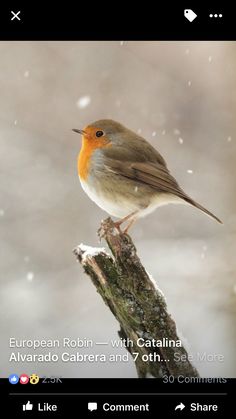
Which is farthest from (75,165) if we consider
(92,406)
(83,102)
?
(92,406)

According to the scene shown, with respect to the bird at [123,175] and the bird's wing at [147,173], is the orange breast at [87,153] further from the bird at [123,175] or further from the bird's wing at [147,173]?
the bird's wing at [147,173]

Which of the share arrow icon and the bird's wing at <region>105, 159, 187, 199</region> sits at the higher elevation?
the bird's wing at <region>105, 159, 187, 199</region>

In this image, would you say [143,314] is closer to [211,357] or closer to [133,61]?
[211,357]

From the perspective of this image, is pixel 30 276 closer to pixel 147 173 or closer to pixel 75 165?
pixel 75 165

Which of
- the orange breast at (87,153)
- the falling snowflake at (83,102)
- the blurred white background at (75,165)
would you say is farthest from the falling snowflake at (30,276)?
the orange breast at (87,153)

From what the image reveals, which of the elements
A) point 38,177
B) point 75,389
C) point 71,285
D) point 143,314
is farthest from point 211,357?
point 38,177

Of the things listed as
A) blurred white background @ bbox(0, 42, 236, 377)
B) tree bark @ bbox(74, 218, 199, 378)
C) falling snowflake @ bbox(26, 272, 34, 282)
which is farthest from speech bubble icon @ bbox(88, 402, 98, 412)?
falling snowflake @ bbox(26, 272, 34, 282)

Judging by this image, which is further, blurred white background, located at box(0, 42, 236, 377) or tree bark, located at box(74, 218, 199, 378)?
blurred white background, located at box(0, 42, 236, 377)
